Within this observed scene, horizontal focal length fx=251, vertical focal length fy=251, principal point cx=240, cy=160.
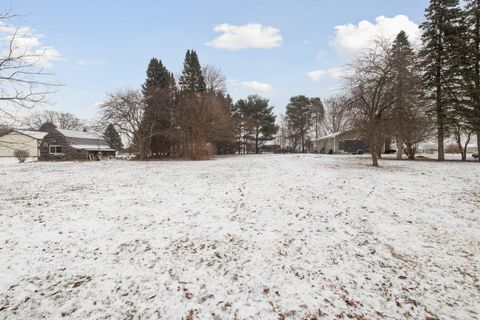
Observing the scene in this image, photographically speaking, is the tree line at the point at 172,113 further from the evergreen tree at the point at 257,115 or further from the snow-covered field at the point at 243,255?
the snow-covered field at the point at 243,255

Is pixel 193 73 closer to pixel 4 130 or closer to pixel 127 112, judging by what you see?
pixel 127 112

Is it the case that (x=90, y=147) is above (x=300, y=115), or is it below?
below

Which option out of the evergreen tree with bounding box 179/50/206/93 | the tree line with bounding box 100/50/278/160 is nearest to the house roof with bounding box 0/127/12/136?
the tree line with bounding box 100/50/278/160

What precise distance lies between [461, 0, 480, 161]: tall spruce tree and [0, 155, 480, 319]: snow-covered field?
15658mm

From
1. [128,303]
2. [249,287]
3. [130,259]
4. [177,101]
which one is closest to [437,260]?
[249,287]

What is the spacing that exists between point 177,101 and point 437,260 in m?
32.8

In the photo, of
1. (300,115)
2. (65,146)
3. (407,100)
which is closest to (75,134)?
(65,146)

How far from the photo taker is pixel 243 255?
16.6ft

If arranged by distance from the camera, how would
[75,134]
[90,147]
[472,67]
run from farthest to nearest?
[90,147] → [75,134] → [472,67]

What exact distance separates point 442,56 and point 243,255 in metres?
26.5

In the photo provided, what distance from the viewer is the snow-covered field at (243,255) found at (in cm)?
371

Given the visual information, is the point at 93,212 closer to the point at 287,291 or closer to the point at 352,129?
the point at 287,291

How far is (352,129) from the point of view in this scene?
19.6 meters

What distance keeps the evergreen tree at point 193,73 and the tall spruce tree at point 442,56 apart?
28.6m
